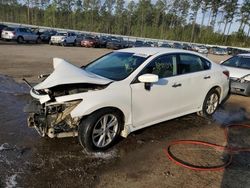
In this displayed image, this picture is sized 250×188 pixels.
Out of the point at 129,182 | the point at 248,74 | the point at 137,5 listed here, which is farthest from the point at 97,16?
the point at 129,182

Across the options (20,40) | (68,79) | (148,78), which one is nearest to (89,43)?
(20,40)

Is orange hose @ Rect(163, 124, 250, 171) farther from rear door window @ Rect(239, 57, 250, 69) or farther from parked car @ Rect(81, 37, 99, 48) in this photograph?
parked car @ Rect(81, 37, 99, 48)

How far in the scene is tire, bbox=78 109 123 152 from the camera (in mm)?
4539

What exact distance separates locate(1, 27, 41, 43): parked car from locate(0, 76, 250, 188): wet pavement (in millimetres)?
26187

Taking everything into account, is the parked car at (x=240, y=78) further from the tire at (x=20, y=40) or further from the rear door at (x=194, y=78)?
the tire at (x=20, y=40)

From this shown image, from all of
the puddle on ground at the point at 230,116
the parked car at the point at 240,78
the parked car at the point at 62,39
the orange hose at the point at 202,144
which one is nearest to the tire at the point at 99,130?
the orange hose at the point at 202,144

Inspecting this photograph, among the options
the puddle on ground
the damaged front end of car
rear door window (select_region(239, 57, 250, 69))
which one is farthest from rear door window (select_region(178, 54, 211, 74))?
rear door window (select_region(239, 57, 250, 69))

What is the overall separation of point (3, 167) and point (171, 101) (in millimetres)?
3243

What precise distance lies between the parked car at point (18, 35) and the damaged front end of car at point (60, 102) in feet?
91.4

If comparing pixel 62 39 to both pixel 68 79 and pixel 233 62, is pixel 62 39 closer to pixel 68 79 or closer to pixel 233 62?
pixel 233 62

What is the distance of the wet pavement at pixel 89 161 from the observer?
154 inches

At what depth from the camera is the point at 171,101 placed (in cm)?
577

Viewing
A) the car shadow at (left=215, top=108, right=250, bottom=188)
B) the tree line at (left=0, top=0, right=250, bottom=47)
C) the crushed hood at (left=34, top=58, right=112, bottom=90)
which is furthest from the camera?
the tree line at (left=0, top=0, right=250, bottom=47)

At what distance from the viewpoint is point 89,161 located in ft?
14.5
